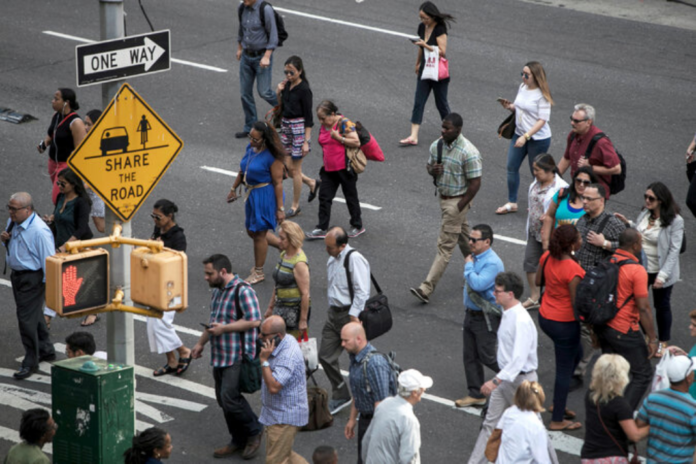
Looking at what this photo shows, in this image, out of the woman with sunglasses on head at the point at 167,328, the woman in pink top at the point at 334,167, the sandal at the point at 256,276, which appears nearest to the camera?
the woman with sunglasses on head at the point at 167,328

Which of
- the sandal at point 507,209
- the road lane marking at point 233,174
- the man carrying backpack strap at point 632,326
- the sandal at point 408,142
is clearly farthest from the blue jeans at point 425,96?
the man carrying backpack strap at point 632,326

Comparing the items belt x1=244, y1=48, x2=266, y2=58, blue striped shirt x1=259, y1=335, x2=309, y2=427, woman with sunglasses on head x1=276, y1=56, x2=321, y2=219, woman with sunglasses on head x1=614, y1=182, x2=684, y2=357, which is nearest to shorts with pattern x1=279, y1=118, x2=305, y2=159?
woman with sunglasses on head x1=276, y1=56, x2=321, y2=219

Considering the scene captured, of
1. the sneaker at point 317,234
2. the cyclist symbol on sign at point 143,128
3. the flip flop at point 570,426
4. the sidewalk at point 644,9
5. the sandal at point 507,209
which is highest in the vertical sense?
the sidewalk at point 644,9

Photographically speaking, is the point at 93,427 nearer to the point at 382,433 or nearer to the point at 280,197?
the point at 382,433

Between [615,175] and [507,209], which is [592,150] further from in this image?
[507,209]

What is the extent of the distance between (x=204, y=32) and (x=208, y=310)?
31.0ft

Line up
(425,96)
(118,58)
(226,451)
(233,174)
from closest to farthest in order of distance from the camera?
(118,58), (226,451), (233,174), (425,96)

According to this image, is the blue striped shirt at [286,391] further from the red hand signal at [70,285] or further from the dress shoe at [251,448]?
the red hand signal at [70,285]

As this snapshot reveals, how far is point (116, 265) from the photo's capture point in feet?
25.5

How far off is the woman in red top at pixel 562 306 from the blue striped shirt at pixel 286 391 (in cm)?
236

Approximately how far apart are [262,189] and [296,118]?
2.15 m

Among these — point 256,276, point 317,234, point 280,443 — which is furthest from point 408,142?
point 280,443

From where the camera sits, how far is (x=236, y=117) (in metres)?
17.3

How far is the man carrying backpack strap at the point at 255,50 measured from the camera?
645 inches
